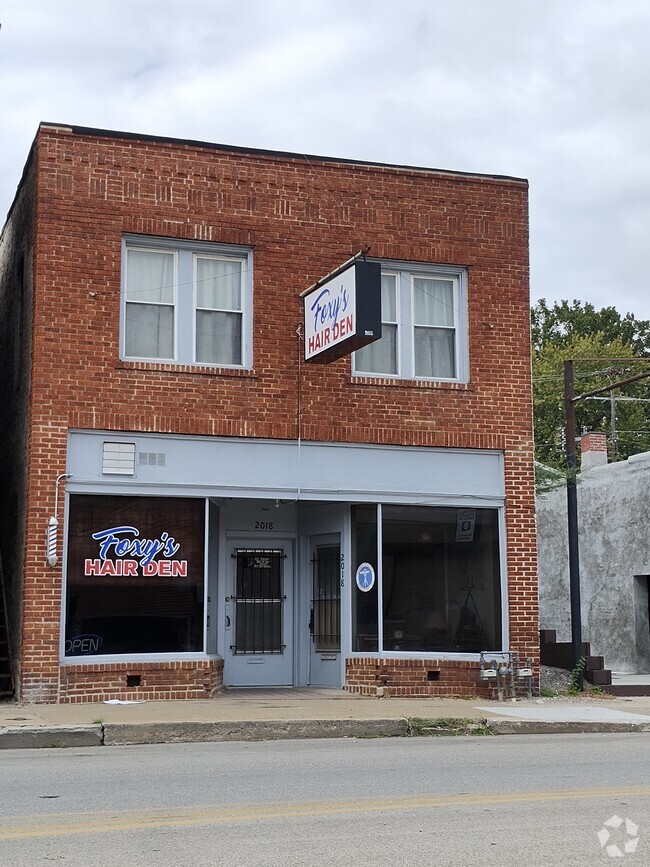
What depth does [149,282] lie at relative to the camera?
1617 centimetres

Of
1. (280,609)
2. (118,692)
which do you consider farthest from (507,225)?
(118,692)

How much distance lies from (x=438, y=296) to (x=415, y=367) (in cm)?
117

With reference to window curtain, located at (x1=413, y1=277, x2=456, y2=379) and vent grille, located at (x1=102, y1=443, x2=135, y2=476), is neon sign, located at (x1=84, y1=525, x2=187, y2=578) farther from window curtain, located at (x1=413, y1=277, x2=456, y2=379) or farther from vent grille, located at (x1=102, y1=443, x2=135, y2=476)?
window curtain, located at (x1=413, y1=277, x2=456, y2=379)

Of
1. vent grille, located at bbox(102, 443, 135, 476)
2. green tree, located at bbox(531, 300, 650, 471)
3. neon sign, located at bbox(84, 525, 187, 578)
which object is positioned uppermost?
green tree, located at bbox(531, 300, 650, 471)

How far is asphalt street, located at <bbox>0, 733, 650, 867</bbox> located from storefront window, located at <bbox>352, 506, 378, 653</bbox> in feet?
15.3

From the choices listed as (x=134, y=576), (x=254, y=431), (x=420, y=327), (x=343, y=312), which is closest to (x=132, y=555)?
(x=134, y=576)

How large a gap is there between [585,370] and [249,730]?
131 feet

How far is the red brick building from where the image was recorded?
1538cm

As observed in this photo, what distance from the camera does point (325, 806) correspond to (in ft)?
26.7

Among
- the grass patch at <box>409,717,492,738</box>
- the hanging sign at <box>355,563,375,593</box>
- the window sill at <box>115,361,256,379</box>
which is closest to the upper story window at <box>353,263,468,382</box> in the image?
the window sill at <box>115,361,256,379</box>

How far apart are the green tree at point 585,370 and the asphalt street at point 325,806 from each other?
39.0 metres

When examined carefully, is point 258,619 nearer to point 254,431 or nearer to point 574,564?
point 254,431

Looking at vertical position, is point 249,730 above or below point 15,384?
below

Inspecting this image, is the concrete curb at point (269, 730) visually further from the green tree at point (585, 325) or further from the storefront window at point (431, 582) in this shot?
the green tree at point (585, 325)
